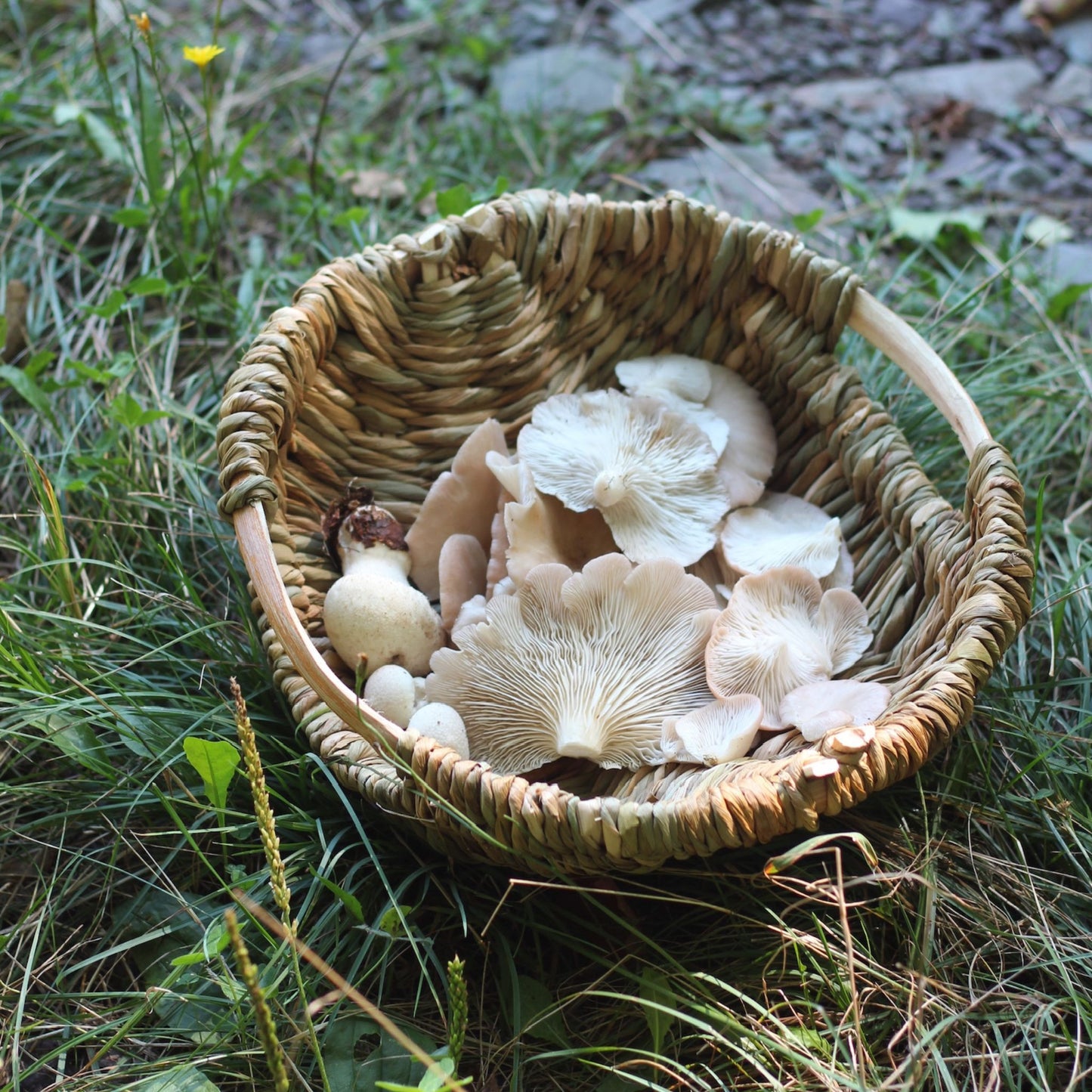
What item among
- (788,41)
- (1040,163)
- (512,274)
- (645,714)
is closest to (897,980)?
(645,714)

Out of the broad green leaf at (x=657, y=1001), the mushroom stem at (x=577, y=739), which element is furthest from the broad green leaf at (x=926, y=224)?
Answer: the broad green leaf at (x=657, y=1001)

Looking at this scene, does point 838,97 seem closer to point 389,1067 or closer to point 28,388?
point 28,388

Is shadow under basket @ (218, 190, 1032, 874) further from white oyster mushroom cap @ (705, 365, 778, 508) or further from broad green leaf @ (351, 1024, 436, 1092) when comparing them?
broad green leaf @ (351, 1024, 436, 1092)

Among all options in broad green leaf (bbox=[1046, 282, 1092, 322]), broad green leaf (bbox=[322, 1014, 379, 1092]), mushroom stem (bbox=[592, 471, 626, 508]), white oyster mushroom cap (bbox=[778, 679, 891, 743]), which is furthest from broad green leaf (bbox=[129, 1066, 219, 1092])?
broad green leaf (bbox=[1046, 282, 1092, 322])

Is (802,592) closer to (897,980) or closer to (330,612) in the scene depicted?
(897,980)

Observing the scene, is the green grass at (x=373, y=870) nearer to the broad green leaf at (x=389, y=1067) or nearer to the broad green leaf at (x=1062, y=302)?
the broad green leaf at (x=389, y=1067)
